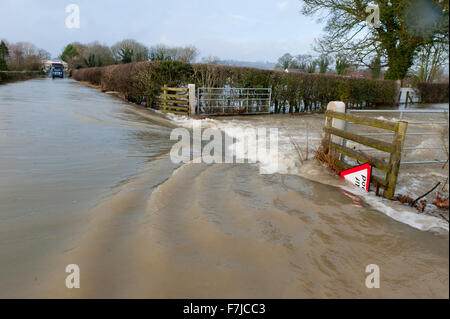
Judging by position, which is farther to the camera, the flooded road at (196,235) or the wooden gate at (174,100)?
the wooden gate at (174,100)

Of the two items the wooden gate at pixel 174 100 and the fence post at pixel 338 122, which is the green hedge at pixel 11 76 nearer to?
the wooden gate at pixel 174 100

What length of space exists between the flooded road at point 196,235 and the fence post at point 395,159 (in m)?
0.46

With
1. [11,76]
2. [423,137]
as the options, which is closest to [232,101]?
[423,137]

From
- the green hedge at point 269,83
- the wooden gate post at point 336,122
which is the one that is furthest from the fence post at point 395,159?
the green hedge at point 269,83

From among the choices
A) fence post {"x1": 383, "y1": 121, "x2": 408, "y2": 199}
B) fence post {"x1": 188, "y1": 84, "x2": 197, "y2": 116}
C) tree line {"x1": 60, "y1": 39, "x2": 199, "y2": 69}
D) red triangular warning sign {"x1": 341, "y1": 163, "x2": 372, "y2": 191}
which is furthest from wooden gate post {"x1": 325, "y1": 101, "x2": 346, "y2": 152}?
tree line {"x1": 60, "y1": 39, "x2": 199, "y2": 69}

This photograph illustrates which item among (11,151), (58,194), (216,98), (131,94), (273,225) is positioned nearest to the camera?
(273,225)

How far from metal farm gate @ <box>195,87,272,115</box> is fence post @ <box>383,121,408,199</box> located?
10.7 metres

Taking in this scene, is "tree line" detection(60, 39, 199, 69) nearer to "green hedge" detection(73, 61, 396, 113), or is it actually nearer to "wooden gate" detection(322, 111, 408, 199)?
"green hedge" detection(73, 61, 396, 113)

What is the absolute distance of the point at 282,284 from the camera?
99.7 inches

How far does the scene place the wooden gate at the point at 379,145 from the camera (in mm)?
4254

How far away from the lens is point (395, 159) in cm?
429
